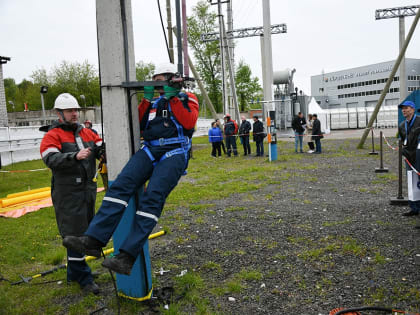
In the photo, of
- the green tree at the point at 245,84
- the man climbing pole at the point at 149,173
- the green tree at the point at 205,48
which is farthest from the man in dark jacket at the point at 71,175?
the green tree at the point at 245,84

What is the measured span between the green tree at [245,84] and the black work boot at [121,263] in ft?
188

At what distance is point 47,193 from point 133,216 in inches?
317

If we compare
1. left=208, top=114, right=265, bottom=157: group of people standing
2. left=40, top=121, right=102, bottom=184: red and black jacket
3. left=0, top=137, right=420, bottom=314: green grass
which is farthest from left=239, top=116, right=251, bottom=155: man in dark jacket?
left=40, top=121, right=102, bottom=184: red and black jacket

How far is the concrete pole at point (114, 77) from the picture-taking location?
3641 mm

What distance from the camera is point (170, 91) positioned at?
3850 millimetres

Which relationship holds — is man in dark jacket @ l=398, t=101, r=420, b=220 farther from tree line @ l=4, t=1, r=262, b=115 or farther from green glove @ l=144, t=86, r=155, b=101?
tree line @ l=4, t=1, r=262, b=115

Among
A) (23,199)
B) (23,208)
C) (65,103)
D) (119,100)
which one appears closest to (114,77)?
(119,100)

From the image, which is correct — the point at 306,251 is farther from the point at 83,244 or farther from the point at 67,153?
the point at 67,153

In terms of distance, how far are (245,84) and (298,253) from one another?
187ft

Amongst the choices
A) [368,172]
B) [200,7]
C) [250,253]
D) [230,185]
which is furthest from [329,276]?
[200,7]

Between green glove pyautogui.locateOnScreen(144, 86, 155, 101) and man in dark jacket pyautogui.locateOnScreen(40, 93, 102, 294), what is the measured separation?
0.94 meters

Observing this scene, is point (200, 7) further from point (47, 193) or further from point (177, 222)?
point (177, 222)

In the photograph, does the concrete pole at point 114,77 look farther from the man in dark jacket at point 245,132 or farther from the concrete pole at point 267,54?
the man in dark jacket at point 245,132

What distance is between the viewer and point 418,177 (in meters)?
6.52
